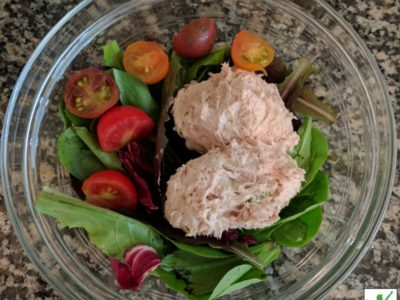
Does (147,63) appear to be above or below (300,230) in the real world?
above

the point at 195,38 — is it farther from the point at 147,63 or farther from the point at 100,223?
the point at 100,223

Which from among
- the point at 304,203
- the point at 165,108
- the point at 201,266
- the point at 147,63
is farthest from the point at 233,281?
the point at 147,63

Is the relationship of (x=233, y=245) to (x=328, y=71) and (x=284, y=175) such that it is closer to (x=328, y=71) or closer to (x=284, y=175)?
(x=284, y=175)

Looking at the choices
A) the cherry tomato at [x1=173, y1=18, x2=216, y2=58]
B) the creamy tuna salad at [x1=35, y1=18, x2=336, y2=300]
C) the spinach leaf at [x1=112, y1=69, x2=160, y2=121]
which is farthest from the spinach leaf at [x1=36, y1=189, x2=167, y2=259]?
the cherry tomato at [x1=173, y1=18, x2=216, y2=58]

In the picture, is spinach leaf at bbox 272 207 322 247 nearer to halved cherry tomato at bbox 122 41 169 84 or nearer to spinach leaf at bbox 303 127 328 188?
spinach leaf at bbox 303 127 328 188

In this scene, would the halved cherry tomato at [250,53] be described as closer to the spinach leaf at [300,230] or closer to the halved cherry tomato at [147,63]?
the halved cherry tomato at [147,63]
